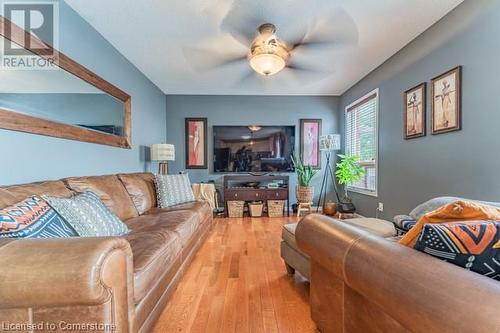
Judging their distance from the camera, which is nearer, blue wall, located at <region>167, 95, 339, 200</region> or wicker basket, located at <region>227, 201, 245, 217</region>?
wicker basket, located at <region>227, 201, 245, 217</region>

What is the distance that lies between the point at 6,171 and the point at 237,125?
3.72 m

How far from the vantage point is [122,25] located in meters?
2.54

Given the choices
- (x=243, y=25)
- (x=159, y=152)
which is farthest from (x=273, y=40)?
(x=159, y=152)

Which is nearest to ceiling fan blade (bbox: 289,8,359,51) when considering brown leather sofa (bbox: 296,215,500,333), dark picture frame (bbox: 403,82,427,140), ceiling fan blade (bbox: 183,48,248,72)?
ceiling fan blade (bbox: 183,48,248,72)

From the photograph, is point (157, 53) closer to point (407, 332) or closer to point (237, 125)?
point (237, 125)

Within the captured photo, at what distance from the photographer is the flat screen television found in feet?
16.3

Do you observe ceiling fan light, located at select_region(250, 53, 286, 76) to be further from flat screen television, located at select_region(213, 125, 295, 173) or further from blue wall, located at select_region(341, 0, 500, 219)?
flat screen television, located at select_region(213, 125, 295, 173)

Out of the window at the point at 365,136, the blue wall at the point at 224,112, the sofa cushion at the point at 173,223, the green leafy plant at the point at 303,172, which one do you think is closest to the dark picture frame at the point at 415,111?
the window at the point at 365,136

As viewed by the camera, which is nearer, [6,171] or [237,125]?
[6,171]

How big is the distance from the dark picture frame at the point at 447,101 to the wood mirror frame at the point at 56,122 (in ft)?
11.7

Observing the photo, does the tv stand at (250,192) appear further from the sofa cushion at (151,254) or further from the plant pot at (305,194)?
the sofa cushion at (151,254)

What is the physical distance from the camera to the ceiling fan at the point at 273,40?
95.3 inches

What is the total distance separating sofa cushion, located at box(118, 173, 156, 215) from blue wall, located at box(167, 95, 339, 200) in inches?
73.5

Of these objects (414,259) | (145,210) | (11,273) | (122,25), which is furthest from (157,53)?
(414,259)
